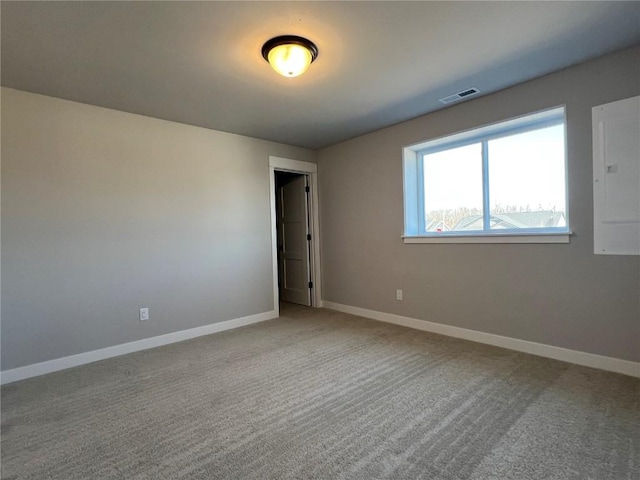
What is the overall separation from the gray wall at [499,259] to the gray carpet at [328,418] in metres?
0.35

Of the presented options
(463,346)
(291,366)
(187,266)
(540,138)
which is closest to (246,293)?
(187,266)

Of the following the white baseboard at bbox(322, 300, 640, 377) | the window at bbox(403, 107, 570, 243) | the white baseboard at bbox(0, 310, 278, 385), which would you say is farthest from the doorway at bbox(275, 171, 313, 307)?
the window at bbox(403, 107, 570, 243)

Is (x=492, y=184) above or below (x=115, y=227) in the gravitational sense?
above

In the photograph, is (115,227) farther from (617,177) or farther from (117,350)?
(617,177)

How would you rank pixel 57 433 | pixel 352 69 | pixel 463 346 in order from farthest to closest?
pixel 463 346, pixel 352 69, pixel 57 433

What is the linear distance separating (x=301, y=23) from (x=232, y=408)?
8.32 ft

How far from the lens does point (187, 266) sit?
372cm

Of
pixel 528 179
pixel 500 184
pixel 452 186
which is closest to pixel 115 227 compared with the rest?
pixel 452 186

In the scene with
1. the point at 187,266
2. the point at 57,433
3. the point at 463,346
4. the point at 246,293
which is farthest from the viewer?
the point at 246,293

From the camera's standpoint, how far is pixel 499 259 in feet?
10.2

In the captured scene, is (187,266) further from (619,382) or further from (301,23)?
Answer: (619,382)

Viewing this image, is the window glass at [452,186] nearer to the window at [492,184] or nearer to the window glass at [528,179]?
the window at [492,184]

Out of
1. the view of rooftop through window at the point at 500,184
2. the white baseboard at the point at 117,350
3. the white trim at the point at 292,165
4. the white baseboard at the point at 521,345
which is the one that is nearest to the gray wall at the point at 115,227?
the white baseboard at the point at 117,350

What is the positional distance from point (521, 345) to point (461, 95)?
245 centimetres
